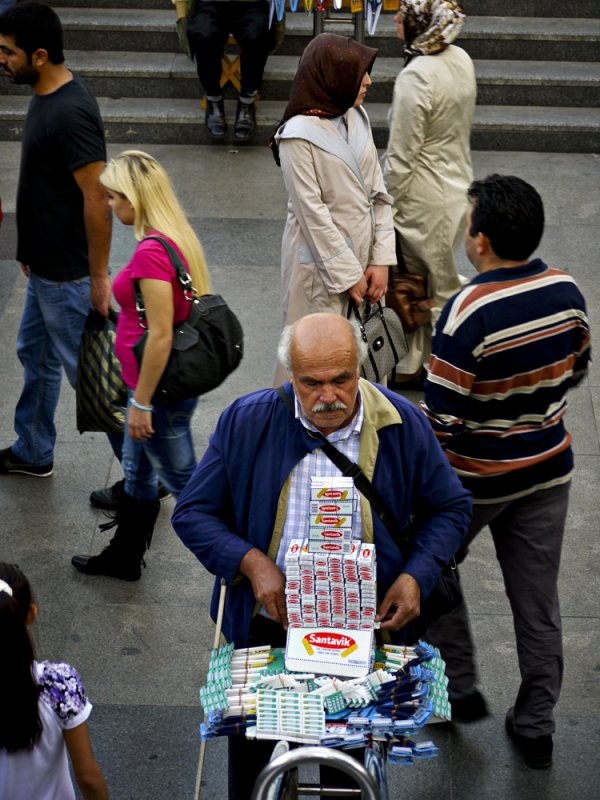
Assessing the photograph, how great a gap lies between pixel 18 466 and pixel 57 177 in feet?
4.82

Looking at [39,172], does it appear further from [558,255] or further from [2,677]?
[558,255]

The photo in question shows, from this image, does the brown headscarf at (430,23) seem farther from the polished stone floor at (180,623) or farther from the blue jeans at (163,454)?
the blue jeans at (163,454)

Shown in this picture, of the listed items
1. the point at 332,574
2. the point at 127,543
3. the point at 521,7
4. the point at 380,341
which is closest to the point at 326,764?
the point at 332,574

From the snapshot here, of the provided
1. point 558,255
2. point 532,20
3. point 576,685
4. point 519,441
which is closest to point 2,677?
point 519,441

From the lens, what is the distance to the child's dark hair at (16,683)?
2607 mm

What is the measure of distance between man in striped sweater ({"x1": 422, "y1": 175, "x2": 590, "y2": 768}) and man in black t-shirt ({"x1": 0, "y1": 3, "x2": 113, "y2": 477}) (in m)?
1.87

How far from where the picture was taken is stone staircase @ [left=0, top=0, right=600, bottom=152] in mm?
9383

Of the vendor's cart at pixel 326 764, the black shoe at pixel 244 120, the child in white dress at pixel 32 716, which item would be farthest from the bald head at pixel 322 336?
the black shoe at pixel 244 120

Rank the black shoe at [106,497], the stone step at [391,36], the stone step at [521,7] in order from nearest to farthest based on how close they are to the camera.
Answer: the black shoe at [106,497] < the stone step at [391,36] < the stone step at [521,7]

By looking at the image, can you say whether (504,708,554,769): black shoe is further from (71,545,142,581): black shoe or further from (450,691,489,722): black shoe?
(71,545,142,581): black shoe

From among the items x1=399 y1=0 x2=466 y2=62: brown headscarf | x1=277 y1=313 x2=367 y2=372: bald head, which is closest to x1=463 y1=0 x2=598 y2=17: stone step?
x1=399 y1=0 x2=466 y2=62: brown headscarf

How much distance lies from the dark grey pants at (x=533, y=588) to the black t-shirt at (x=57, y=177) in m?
2.21

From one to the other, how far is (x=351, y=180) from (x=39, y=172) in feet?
4.34

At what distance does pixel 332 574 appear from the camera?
275 centimetres
